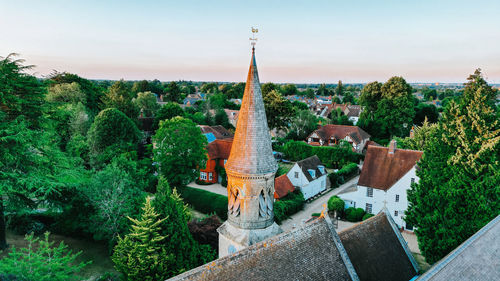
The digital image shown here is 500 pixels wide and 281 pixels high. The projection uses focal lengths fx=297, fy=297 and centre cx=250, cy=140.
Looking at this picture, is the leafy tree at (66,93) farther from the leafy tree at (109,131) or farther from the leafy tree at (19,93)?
the leafy tree at (19,93)

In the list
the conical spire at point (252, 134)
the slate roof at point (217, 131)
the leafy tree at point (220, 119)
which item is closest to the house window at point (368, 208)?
the conical spire at point (252, 134)

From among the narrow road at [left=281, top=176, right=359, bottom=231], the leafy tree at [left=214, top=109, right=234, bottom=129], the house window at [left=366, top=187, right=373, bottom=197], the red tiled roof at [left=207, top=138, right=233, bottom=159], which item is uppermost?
the leafy tree at [left=214, top=109, right=234, bottom=129]

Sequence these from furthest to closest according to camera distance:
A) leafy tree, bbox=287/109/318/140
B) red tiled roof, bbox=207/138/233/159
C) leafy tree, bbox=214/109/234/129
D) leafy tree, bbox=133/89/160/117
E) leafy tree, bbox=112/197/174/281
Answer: leafy tree, bbox=133/89/160/117
leafy tree, bbox=214/109/234/129
leafy tree, bbox=287/109/318/140
red tiled roof, bbox=207/138/233/159
leafy tree, bbox=112/197/174/281

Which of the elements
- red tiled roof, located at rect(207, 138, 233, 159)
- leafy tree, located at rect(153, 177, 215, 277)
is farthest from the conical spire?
red tiled roof, located at rect(207, 138, 233, 159)

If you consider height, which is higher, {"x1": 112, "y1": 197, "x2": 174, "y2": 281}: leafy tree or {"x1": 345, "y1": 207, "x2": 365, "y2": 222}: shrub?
{"x1": 112, "y1": 197, "x2": 174, "y2": 281}: leafy tree

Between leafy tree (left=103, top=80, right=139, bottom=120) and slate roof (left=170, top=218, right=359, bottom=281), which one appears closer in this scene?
slate roof (left=170, top=218, right=359, bottom=281)

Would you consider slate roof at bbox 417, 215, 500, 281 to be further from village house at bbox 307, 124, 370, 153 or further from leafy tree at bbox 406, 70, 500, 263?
village house at bbox 307, 124, 370, 153

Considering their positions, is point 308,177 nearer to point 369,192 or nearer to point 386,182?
point 369,192
